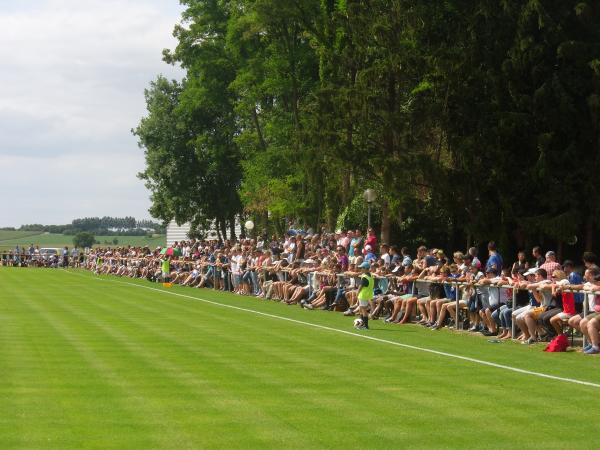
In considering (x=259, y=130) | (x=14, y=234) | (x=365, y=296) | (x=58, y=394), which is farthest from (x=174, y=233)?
(x=58, y=394)

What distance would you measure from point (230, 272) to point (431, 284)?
20245mm

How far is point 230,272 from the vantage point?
4578 cm

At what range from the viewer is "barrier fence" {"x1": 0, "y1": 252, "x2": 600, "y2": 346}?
2320 cm

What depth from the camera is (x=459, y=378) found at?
50.3ft

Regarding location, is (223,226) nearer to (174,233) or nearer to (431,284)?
(174,233)

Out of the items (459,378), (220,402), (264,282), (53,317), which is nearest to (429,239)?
(264,282)

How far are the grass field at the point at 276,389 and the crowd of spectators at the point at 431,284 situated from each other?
94 cm

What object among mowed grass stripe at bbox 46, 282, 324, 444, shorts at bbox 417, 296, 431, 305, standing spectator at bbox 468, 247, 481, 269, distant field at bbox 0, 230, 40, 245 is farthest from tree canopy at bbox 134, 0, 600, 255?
distant field at bbox 0, 230, 40, 245

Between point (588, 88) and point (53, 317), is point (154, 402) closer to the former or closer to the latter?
point (53, 317)

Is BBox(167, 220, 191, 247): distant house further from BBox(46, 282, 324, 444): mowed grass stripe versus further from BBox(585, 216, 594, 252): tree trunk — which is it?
BBox(46, 282, 324, 444): mowed grass stripe

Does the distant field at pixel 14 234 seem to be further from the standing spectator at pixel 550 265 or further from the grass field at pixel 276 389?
the standing spectator at pixel 550 265

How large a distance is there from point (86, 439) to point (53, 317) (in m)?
17.2

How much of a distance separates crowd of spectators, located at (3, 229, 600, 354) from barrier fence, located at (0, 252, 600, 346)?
1.8 inches

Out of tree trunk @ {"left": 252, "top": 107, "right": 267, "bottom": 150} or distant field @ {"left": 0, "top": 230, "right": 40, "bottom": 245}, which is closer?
tree trunk @ {"left": 252, "top": 107, "right": 267, "bottom": 150}
